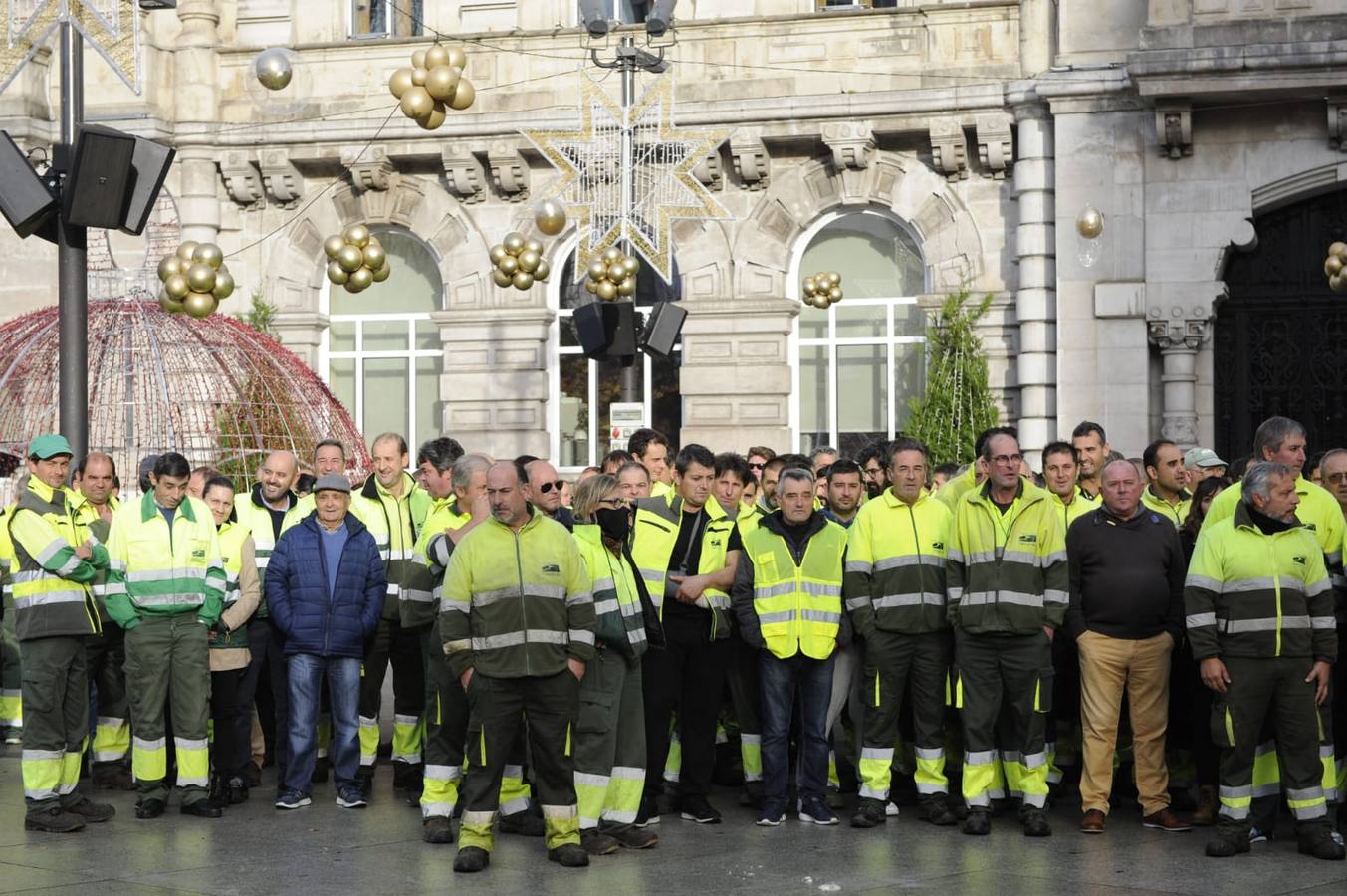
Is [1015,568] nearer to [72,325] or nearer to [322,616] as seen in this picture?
[322,616]

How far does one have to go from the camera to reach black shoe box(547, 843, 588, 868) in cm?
991

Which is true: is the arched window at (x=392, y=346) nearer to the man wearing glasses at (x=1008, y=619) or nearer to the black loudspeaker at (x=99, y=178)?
the black loudspeaker at (x=99, y=178)

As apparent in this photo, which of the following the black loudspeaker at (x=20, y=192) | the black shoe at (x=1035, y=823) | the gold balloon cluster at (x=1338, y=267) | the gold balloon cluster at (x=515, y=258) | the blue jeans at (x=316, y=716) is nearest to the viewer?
the black shoe at (x=1035, y=823)

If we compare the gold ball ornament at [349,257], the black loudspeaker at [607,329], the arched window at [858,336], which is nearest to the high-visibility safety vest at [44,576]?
the gold ball ornament at [349,257]

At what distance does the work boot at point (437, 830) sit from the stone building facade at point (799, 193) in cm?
1279

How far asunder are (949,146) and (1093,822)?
13034mm

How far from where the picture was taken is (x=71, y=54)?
13422 millimetres

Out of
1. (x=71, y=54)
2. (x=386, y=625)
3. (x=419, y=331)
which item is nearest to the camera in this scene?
(x=386, y=625)

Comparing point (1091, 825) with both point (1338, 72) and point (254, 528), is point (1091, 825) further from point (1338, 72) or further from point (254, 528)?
point (1338, 72)

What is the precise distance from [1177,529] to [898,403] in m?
12.4

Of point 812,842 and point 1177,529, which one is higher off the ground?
point 1177,529

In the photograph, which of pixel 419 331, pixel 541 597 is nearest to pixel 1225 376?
pixel 419 331

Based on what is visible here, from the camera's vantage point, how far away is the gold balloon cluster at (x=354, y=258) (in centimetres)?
1883

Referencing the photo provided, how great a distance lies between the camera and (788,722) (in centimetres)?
1131
